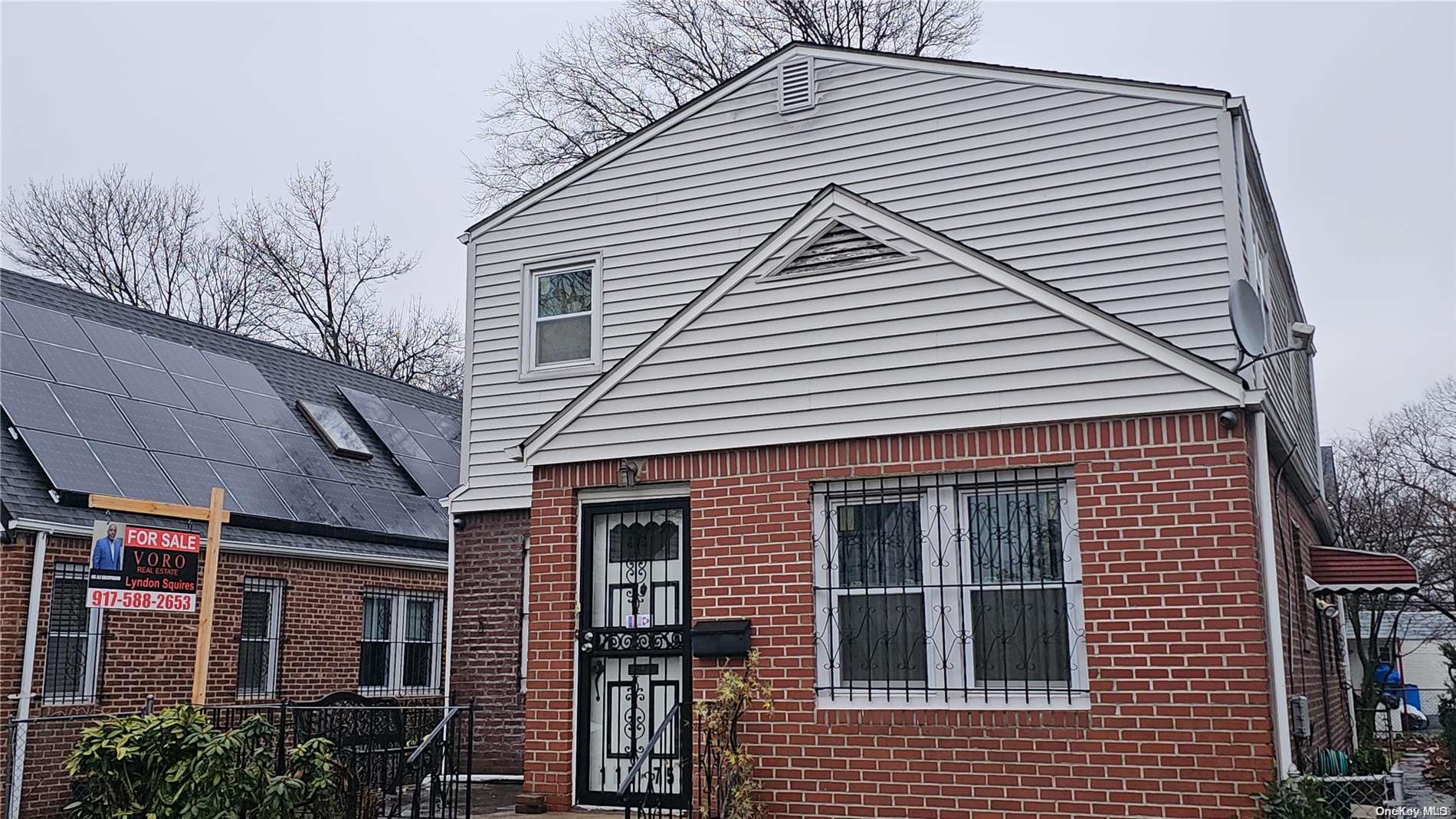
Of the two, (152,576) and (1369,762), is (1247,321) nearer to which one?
(1369,762)

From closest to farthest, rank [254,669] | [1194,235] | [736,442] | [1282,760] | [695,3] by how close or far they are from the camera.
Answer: [1282,760] < [736,442] < [1194,235] < [254,669] < [695,3]

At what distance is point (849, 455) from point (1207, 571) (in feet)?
8.15

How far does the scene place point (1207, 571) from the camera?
7309 mm

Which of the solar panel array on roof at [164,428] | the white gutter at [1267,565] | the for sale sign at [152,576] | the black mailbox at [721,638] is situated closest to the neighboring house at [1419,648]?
the white gutter at [1267,565]

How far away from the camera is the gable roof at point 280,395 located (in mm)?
11969

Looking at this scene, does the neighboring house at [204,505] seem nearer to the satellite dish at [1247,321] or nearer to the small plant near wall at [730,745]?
the small plant near wall at [730,745]

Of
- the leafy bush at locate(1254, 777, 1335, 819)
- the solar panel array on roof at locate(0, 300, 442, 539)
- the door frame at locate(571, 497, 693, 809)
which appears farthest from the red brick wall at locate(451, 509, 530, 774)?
the leafy bush at locate(1254, 777, 1335, 819)

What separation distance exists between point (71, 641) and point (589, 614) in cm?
642

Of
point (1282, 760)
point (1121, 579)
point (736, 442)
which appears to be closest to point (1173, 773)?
point (1282, 760)

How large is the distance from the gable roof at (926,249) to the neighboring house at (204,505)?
12.8ft

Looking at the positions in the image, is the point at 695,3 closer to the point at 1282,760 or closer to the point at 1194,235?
the point at 1194,235

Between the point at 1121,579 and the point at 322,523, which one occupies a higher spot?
the point at 322,523

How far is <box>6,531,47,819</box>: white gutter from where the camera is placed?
11.2 meters

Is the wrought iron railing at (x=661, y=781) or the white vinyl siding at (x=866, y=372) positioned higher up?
the white vinyl siding at (x=866, y=372)
